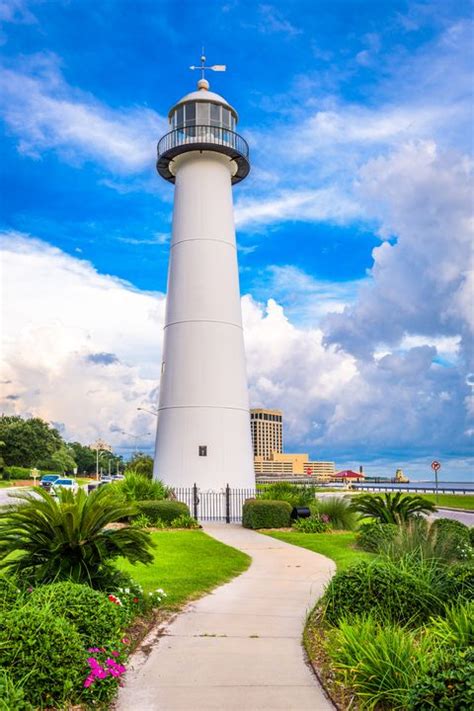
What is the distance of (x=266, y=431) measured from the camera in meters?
87.9

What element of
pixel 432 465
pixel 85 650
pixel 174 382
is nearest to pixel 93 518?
pixel 85 650

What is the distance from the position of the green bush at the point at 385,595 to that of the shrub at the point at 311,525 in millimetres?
12468

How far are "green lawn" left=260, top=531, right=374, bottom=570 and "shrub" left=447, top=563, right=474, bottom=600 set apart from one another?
16.3 ft

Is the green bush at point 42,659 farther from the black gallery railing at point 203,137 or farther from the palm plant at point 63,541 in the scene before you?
the black gallery railing at point 203,137

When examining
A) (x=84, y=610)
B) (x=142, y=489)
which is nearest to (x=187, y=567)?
(x=84, y=610)

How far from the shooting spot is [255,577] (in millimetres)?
12211

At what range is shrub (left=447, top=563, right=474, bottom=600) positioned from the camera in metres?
7.72

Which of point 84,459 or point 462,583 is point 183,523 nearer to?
point 462,583

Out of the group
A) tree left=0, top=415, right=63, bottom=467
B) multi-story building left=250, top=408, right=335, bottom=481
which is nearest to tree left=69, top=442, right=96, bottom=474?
tree left=0, top=415, right=63, bottom=467

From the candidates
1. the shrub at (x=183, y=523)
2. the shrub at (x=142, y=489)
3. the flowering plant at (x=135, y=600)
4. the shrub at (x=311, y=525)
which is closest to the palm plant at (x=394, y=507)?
the shrub at (x=311, y=525)

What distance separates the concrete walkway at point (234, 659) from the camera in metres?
5.76

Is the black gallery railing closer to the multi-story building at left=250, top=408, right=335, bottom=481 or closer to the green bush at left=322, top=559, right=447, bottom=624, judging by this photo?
the green bush at left=322, top=559, right=447, bottom=624

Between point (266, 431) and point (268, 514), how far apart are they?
66.3 meters

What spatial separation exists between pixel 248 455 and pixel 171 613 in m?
18.2
